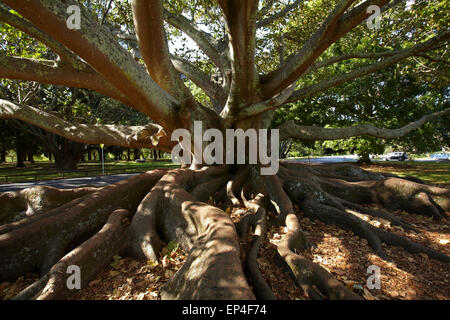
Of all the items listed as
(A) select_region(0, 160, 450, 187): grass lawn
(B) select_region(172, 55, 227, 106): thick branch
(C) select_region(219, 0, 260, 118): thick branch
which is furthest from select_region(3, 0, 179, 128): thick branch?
(A) select_region(0, 160, 450, 187): grass lawn

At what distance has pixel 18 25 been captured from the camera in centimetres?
321

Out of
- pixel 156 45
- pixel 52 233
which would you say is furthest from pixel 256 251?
pixel 156 45

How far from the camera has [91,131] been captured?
5.34 m

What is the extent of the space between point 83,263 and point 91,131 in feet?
12.5

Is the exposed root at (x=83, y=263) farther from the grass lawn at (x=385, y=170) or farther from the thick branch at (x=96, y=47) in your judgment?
the grass lawn at (x=385, y=170)

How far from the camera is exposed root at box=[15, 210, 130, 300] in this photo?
2.19 metres

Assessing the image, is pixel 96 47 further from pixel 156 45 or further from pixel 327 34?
pixel 327 34

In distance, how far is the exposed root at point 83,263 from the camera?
2191 mm

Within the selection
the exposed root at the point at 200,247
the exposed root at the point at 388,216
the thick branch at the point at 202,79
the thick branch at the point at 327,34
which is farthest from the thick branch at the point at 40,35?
the exposed root at the point at 388,216

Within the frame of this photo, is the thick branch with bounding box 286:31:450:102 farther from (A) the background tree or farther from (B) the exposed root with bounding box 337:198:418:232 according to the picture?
(B) the exposed root with bounding box 337:198:418:232

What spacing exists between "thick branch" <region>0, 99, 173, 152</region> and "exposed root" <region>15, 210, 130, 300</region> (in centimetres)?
255

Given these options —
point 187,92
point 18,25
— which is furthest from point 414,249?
point 18,25

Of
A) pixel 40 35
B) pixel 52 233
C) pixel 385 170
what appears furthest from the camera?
pixel 385 170
